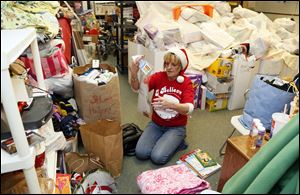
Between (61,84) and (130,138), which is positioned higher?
(61,84)

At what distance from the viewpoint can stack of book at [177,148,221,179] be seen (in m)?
1.68

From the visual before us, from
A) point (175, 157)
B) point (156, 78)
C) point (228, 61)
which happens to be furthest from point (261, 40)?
point (175, 157)

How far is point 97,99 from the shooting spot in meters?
1.90

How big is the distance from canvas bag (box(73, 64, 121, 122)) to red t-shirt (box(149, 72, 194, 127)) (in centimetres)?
30

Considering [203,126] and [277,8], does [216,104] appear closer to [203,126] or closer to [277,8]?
[203,126]

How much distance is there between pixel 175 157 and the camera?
6.16ft

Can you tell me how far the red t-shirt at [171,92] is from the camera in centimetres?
181

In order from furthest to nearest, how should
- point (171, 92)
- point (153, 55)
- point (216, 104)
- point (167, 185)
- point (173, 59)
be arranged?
point (216, 104)
point (153, 55)
point (171, 92)
point (173, 59)
point (167, 185)

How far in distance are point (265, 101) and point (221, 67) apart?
3.80 ft

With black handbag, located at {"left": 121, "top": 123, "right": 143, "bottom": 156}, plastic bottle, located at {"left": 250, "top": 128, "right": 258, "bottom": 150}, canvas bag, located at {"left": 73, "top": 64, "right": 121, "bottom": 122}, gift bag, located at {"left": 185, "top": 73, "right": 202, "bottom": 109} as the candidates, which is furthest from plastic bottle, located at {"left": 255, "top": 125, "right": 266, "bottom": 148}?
gift bag, located at {"left": 185, "top": 73, "right": 202, "bottom": 109}

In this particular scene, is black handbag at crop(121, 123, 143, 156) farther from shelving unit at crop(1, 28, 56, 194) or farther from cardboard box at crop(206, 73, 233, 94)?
shelving unit at crop(1, 28, 56, 194)

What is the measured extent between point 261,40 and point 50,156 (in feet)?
7.95

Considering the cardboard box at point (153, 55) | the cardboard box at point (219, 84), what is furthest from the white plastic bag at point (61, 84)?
the cardboard box at point (219, 84)

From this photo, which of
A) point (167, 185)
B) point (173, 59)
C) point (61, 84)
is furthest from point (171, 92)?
point (167, 185)
